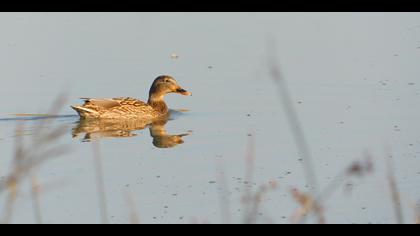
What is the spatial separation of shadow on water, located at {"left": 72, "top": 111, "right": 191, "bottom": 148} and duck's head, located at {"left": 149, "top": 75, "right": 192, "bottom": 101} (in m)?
0.26

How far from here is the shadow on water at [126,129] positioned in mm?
10008

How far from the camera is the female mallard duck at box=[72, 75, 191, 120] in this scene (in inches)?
448

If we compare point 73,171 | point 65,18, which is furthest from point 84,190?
point 65,18

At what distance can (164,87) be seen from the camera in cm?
1207

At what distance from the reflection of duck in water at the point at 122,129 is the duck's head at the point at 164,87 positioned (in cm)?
40

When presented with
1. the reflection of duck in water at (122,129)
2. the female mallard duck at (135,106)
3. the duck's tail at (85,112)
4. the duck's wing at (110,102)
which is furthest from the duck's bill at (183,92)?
the duck's tail at (85,112)

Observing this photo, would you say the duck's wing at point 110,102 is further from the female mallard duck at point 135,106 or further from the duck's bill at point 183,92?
the duck's bill at point 183,92

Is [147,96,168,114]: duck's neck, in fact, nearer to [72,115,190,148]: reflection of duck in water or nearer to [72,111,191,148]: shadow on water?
[72,111,191,148]: shadow on water

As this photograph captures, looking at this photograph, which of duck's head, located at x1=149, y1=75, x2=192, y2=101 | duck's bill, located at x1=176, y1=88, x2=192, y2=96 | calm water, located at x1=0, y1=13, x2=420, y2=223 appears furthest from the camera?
duck's head, located at x1=149, y1=75, x2=192, y2=101

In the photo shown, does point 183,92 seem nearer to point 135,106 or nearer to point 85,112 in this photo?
point 135,106

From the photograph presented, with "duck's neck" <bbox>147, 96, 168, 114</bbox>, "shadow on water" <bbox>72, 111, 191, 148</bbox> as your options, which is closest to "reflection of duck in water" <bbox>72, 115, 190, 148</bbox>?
"shadow on water" <bbox>72, 111, 191, 148</bbox>
